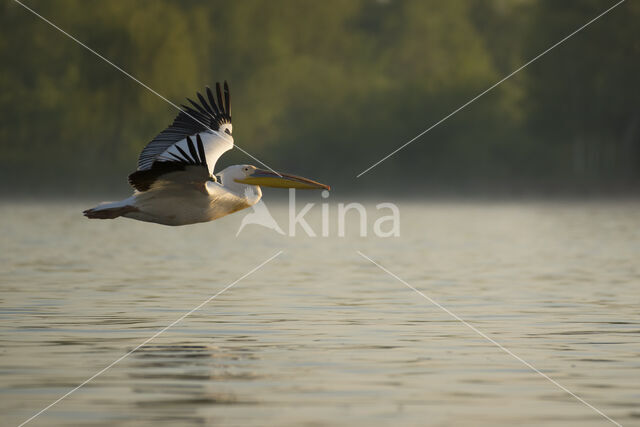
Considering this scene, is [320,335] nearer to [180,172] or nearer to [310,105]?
[180,172]

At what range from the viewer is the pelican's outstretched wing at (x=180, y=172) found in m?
11.0

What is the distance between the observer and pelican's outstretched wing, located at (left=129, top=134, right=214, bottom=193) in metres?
11.0

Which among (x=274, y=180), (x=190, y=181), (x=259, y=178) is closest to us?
(x=190, y=181)

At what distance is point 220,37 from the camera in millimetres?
65188

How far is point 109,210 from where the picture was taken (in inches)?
489

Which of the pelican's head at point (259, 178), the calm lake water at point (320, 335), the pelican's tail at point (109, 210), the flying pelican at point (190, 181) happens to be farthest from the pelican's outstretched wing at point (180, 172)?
the calm lake water at point (320, 335)

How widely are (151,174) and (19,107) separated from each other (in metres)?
45.7

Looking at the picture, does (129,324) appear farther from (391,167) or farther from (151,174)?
(391,167)

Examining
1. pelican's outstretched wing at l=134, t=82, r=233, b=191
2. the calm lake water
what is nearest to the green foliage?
the calm lake water

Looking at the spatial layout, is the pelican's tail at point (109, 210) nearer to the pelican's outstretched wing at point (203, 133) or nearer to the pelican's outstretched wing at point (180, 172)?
the pelican's outstretched wing at point (203, 133)

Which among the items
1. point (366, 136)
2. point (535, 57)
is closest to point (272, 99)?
point (366, 136)

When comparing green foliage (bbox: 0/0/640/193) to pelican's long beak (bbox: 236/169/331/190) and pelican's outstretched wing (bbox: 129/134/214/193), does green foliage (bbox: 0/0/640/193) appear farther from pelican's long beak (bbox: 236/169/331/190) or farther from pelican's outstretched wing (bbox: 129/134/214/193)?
pelican's outstretched wing (bbox: 129/134/214/193)

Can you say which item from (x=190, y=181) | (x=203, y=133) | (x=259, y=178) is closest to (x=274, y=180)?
(x=259, y=178)

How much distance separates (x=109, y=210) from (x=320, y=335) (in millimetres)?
2831
